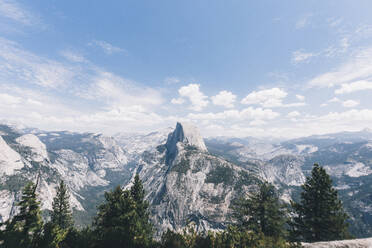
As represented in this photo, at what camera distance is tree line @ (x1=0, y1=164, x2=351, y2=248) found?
35.3ft

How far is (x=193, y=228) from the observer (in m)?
11.6

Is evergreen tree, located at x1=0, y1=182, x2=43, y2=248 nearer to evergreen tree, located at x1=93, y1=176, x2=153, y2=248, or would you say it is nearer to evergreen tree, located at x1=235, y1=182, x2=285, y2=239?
evergreen tree, located at x1=93, y1=176, x2=153, y2=248

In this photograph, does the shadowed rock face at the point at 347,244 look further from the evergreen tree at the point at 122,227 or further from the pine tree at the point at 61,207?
the pine tree at the point at 61,207

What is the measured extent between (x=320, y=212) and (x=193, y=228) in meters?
23.0

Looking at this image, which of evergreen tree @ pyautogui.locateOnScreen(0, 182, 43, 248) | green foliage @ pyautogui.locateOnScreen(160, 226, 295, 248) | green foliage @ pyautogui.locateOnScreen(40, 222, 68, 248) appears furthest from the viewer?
green foliage @ pyautogui.locateOnScreen(40, 222, 68, 248)

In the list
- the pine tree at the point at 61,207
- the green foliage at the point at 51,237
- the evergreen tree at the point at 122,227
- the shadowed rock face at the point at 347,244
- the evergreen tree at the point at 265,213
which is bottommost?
the pine tree at the point at 61,207

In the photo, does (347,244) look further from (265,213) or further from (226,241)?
(265,213)

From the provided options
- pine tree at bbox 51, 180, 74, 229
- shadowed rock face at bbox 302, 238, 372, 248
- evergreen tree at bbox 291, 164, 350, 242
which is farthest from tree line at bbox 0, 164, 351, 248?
pine tree at bbox 51, 180, 74, 229

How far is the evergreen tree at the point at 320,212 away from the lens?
2394 cm

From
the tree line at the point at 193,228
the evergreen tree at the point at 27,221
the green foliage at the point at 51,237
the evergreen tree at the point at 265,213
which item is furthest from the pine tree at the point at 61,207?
the green foliage at the point at 51,237

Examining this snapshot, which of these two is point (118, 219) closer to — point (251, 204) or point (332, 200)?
point (251, 204)

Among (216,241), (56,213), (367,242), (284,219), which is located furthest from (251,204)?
(56,213)

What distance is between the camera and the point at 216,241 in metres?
10.4

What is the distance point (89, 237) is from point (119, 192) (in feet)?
39.6
